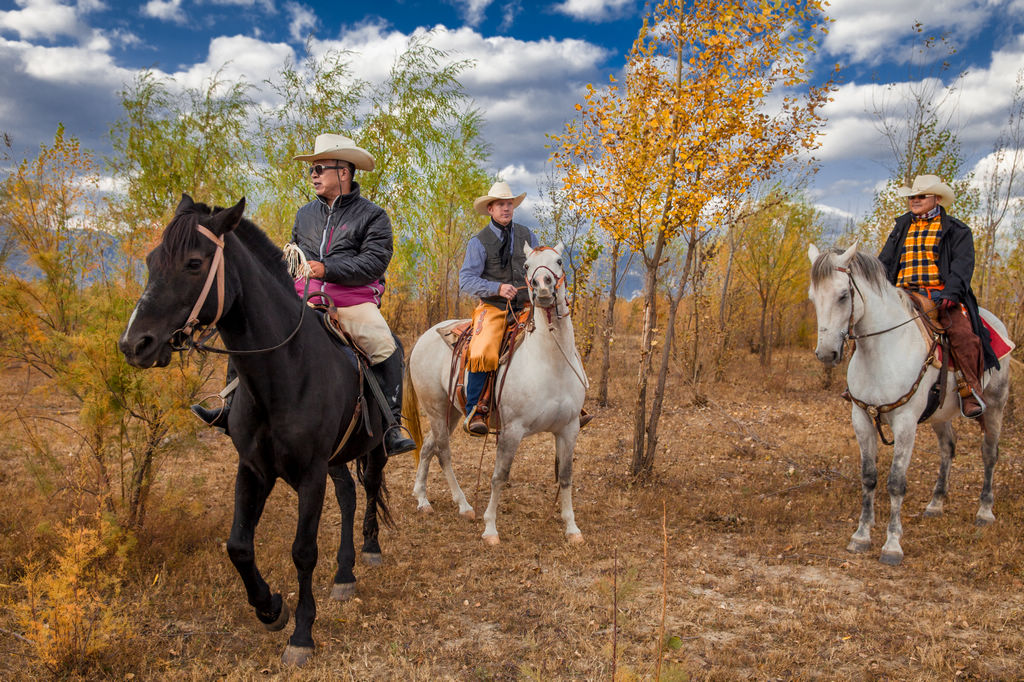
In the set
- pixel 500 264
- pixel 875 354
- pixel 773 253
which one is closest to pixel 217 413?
pixel 500 264

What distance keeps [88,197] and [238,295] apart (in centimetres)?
1056

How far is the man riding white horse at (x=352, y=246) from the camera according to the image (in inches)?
162

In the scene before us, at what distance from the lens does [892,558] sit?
4.93 meters

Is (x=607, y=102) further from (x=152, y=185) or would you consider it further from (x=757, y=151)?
(x=152, y=185)

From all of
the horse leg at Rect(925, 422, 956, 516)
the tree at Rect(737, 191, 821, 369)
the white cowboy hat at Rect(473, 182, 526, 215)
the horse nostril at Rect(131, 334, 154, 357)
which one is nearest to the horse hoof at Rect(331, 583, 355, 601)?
the horse nostril at Rect(131, 334, 154, 357)

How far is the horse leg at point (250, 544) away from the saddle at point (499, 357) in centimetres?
236

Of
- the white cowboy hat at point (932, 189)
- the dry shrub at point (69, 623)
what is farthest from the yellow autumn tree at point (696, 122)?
Result: the dry shrub at point (69, 623)

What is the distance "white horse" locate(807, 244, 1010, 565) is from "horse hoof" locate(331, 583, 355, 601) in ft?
13.6

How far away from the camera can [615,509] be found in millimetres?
6492

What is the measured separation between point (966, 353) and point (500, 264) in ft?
14.3

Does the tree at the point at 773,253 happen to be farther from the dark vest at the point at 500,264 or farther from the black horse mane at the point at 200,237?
the black horse mane at the point at 200,237

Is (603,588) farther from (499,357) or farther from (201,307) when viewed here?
(499,357)

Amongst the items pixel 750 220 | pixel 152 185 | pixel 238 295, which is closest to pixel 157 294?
pixel 238 295

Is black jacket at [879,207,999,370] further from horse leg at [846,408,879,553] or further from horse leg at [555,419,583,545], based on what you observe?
horse leg at [555,419,583,545]
